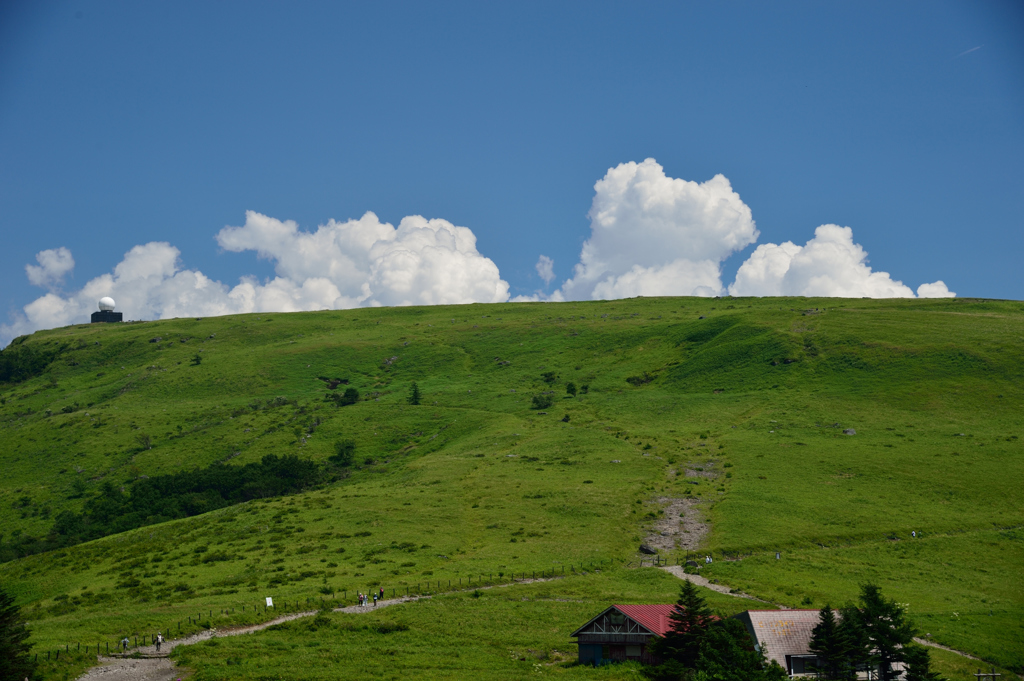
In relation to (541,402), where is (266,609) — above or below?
below

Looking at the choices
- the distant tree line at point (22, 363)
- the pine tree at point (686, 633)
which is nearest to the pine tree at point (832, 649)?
the pine tree at point (686, 633)

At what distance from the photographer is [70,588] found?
70.8 metres

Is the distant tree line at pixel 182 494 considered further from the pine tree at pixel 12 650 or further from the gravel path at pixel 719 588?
the pine tree at pixel 12 650

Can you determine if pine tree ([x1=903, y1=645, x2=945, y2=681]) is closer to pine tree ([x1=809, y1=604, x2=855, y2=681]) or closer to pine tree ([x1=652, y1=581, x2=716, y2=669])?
pine tree ([x1=809, y1=604, x2=855, y2=681])

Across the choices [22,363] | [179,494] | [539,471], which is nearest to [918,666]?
[539,471]

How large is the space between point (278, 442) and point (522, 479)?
49.9 m

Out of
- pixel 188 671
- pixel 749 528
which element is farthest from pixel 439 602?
pixel 749 528

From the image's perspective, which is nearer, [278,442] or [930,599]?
[930,599]

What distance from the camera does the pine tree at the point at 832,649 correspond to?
152ft

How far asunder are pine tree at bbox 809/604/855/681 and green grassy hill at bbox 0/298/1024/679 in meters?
8.91

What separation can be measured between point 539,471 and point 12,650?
65480mm

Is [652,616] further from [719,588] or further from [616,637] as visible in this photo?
[719,588]

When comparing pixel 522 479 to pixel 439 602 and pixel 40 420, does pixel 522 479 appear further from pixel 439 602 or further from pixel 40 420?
pixel 40 420

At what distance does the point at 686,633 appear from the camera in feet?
153
